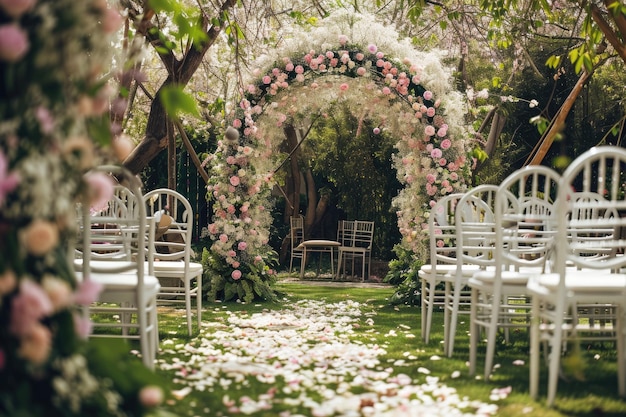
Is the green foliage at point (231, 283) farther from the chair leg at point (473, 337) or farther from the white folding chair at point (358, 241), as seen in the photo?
the chair leg at point (473, 337)

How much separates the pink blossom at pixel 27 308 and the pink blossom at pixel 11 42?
486 mm

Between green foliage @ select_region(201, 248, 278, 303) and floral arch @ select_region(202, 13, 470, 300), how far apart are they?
0.9 inches

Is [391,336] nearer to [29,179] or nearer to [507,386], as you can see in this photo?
[507,386]

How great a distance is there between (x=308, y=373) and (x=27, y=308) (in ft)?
8.35

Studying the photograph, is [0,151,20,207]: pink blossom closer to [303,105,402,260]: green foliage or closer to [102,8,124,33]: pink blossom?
[102,8,124,33]: pink blossom

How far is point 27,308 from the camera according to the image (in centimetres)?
167

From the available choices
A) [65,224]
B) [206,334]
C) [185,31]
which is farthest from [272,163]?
[65,224]

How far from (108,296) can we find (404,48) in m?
5.24

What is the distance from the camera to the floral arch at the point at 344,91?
7824mm

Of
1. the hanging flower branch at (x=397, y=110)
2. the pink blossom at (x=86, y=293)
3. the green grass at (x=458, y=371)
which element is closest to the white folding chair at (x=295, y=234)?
the hanging flower branch at (x=397, y=110)

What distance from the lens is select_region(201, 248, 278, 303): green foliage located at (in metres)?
7.91

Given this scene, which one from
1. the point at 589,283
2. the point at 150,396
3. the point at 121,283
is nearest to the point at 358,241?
the point at 121,283

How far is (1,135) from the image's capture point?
1.72 m

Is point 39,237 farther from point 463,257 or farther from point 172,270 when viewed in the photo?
point 172,270
